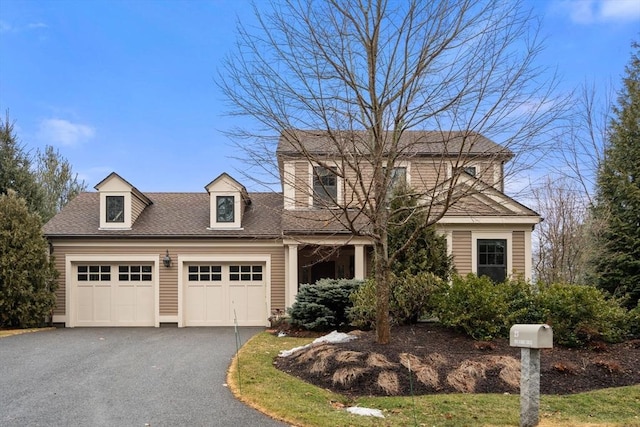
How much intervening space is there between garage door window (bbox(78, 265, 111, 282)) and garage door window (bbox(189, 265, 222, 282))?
260cm

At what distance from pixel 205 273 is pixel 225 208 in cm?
214

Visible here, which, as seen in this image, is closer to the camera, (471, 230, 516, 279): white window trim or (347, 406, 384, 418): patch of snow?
(347, 406, 384, 418): patch of snow

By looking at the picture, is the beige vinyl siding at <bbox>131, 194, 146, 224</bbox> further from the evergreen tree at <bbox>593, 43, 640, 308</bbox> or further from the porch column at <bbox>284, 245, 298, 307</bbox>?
the evergreen tree at <bbox>593, 43, 640, 308</bbox>

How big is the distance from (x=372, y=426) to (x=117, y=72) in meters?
13.4

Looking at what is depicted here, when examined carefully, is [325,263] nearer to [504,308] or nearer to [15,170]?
[504,308]

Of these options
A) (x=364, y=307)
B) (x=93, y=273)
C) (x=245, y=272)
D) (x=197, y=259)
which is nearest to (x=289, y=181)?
(x=364, y=307)

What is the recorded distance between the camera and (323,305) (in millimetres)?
11773

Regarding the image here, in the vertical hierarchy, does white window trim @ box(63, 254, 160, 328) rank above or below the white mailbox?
below

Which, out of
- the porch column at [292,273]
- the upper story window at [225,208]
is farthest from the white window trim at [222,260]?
the upper story window at [225,208]

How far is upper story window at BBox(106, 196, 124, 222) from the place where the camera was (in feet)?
48.7

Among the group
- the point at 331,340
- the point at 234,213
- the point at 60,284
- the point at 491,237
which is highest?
the point at 234,213

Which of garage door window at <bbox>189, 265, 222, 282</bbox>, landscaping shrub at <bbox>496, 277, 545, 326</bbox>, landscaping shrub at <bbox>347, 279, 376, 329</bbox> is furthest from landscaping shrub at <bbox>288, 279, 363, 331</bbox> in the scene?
landscaping shrub at <bbox>496, 277, 545, 326</bbox>

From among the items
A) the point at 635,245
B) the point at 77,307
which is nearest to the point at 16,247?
the point at 77,307

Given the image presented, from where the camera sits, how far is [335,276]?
644 inches
